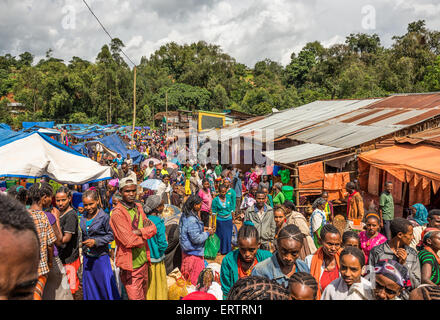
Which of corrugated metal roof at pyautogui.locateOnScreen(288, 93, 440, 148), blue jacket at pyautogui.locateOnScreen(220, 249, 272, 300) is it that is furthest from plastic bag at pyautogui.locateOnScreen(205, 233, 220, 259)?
corrugated metal roof at pyautogui.locateOnScreen(288, 93, 440, 148)

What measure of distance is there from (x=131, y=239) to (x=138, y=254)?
12.3 inches

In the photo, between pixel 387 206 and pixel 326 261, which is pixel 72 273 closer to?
pixel 326 261

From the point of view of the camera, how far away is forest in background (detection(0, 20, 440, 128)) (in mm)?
28078

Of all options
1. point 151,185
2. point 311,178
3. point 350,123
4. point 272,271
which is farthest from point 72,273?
point 350,123

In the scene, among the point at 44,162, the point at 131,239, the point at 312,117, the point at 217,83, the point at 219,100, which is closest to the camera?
the point at 131,239

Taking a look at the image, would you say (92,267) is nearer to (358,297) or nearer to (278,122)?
(358,297)

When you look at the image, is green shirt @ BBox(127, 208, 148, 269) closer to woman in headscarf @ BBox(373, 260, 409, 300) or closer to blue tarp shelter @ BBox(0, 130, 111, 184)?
woman in headscarf @ BBox(373, 260, 409, 300)

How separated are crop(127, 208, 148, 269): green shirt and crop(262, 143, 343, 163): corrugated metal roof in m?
5.74

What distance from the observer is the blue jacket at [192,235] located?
13.7 ft

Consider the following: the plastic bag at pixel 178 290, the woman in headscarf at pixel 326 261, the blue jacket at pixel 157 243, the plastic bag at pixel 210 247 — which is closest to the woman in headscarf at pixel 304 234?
the woman in headscarf at pixel 326 261

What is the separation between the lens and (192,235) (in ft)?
13.6

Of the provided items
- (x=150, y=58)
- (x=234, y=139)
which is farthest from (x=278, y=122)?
(x=150, y=58)
